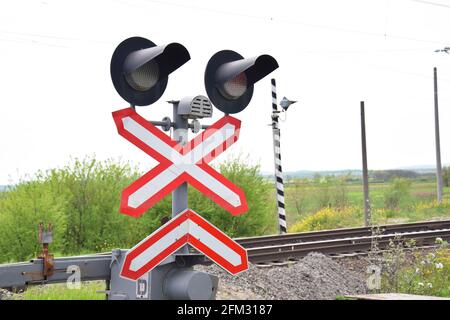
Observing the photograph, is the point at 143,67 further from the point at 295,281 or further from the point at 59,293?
the point at 295,281

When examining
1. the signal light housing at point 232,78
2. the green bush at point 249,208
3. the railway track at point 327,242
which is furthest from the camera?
the green bush at point 249,208

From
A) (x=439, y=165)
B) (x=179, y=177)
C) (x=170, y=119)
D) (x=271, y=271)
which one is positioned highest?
(x=439, y=165)

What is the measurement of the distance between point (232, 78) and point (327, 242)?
1084 centimetres

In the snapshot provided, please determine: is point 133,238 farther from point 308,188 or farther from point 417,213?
point 308,188

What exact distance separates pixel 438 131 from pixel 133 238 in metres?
21.9

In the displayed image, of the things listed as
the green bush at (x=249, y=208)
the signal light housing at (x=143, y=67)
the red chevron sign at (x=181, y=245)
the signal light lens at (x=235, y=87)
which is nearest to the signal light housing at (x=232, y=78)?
the signal light lens at (x=235, y=87)

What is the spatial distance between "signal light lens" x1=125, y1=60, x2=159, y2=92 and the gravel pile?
5843 mm

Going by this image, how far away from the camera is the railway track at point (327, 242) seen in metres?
11.8

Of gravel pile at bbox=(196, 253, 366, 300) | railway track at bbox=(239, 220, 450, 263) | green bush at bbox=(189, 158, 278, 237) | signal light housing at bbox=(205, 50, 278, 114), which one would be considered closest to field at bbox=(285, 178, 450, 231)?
green bush at bbox=(189, 158, 278, 237)

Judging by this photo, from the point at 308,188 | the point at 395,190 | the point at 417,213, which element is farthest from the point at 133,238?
the point at 395,190

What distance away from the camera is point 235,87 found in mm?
3021

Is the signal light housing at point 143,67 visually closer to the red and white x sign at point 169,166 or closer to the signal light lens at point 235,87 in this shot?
the red and white x sign at point 169,166

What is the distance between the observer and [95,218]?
18.5 m
